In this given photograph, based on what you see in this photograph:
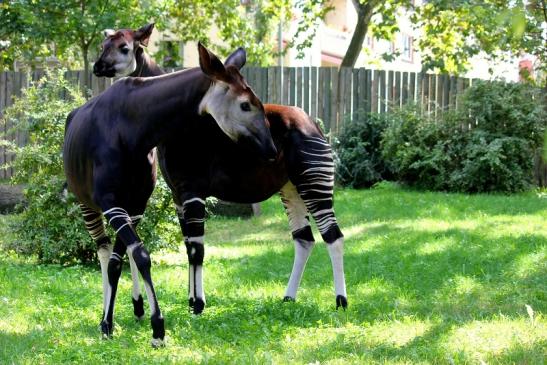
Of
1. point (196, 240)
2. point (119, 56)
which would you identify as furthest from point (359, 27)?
point (196, 240)

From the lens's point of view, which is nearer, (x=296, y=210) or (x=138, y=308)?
(x=138, y=308)

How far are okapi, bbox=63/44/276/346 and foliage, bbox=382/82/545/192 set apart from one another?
354 inches

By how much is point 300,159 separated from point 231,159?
522mm

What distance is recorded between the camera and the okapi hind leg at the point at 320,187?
5.95m

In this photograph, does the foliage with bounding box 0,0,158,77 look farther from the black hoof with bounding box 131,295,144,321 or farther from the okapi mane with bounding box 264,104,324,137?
the black hoof with bounding box 131,295,144,321

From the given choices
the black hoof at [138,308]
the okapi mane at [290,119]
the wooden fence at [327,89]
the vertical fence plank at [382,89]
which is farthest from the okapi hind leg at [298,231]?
the vertical fence plank at [382,89]

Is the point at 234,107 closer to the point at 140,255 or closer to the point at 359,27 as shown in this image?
the point at 140,255

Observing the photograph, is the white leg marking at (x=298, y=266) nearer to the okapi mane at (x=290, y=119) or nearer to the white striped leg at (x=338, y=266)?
the white striped leg at (x=338, y=266)

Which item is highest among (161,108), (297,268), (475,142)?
(161,108)

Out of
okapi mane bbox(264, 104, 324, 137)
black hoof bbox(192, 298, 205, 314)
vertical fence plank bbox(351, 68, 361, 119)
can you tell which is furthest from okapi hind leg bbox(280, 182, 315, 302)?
vertical fence plank bbox(351, 68, 361, 119)

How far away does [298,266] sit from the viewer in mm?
6402

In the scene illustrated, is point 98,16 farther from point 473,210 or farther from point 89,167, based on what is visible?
point 89,167

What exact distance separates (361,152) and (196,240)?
9.40 m

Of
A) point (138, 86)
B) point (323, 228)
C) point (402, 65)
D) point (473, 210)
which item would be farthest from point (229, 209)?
point (402, 65)
